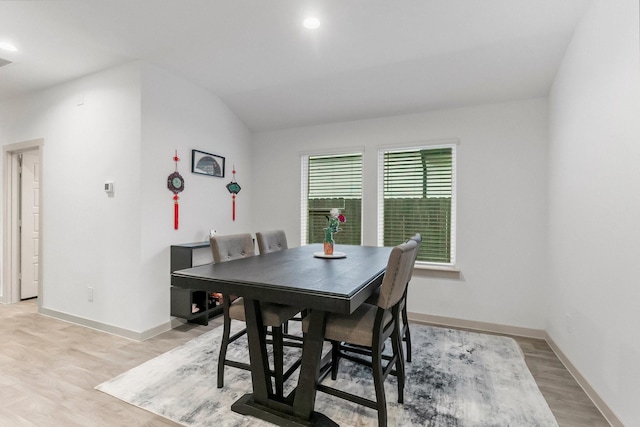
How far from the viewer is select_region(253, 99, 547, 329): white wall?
125 inches

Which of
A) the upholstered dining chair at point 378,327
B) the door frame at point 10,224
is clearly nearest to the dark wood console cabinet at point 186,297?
the upholstered dining chair at point 378,327

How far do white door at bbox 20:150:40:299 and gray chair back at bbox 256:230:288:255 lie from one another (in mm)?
3414

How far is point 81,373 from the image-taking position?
2.38 m

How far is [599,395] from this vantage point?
1976mm

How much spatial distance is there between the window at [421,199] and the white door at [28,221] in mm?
4546

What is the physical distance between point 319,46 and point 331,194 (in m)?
1.89

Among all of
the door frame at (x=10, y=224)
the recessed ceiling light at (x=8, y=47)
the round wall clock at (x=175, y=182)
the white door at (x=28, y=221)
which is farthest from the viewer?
the white door at (x=28, y=221)

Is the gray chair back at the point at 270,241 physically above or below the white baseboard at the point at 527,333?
above

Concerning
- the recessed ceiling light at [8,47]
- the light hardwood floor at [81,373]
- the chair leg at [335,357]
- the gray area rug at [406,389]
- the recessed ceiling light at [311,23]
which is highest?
the recessed ceiling light at [311,23]

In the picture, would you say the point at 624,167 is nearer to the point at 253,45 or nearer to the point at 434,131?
the point at 434,131

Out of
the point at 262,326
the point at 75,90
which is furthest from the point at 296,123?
the point at 262,326

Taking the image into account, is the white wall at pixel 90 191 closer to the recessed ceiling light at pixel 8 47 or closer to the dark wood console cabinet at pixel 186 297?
the dark wood console cabinet at pixel 186 297

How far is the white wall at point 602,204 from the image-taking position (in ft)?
5.53

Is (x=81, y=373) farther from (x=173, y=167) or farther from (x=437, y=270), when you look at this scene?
(x=437, y=270)
